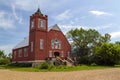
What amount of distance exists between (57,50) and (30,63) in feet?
27.3

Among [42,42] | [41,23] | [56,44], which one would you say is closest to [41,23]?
[41,23]

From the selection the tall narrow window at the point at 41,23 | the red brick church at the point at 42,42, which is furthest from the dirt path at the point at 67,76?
the tall narrow window at the point at 41,23

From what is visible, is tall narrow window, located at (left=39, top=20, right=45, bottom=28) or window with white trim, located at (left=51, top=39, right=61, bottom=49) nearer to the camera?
tall narrow window, located at (left=39, top=20, right=45, bottom=28)

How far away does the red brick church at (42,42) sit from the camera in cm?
4394

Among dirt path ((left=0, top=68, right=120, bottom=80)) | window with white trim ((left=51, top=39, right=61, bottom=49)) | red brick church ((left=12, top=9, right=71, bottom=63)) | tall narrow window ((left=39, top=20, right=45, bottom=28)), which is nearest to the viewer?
dirt path ((left=0, top=68, right=120, bottom=80))

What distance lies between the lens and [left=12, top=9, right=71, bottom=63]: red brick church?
43938 mm

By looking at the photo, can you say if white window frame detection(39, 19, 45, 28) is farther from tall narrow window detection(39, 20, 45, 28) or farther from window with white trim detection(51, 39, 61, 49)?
window with white trim detection(51, 39, 61, 49)

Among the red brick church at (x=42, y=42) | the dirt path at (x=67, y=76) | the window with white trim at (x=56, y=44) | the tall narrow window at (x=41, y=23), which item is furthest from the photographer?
the window with white trim at (x=56, y=44)

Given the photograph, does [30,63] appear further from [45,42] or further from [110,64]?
[110,64]

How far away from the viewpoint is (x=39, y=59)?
144 feet

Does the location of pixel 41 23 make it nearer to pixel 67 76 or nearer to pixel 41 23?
pixel 41 23

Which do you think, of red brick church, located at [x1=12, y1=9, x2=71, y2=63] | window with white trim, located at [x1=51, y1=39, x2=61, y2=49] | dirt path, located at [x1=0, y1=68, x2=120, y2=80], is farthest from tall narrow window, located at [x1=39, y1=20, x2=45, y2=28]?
dirt path, located at [x1=0, y1=68, x2=120, y2=80]

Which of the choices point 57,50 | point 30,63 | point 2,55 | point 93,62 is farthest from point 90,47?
point 2,55

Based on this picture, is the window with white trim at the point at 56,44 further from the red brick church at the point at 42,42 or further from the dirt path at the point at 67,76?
the dirt path at the point at 67,76
